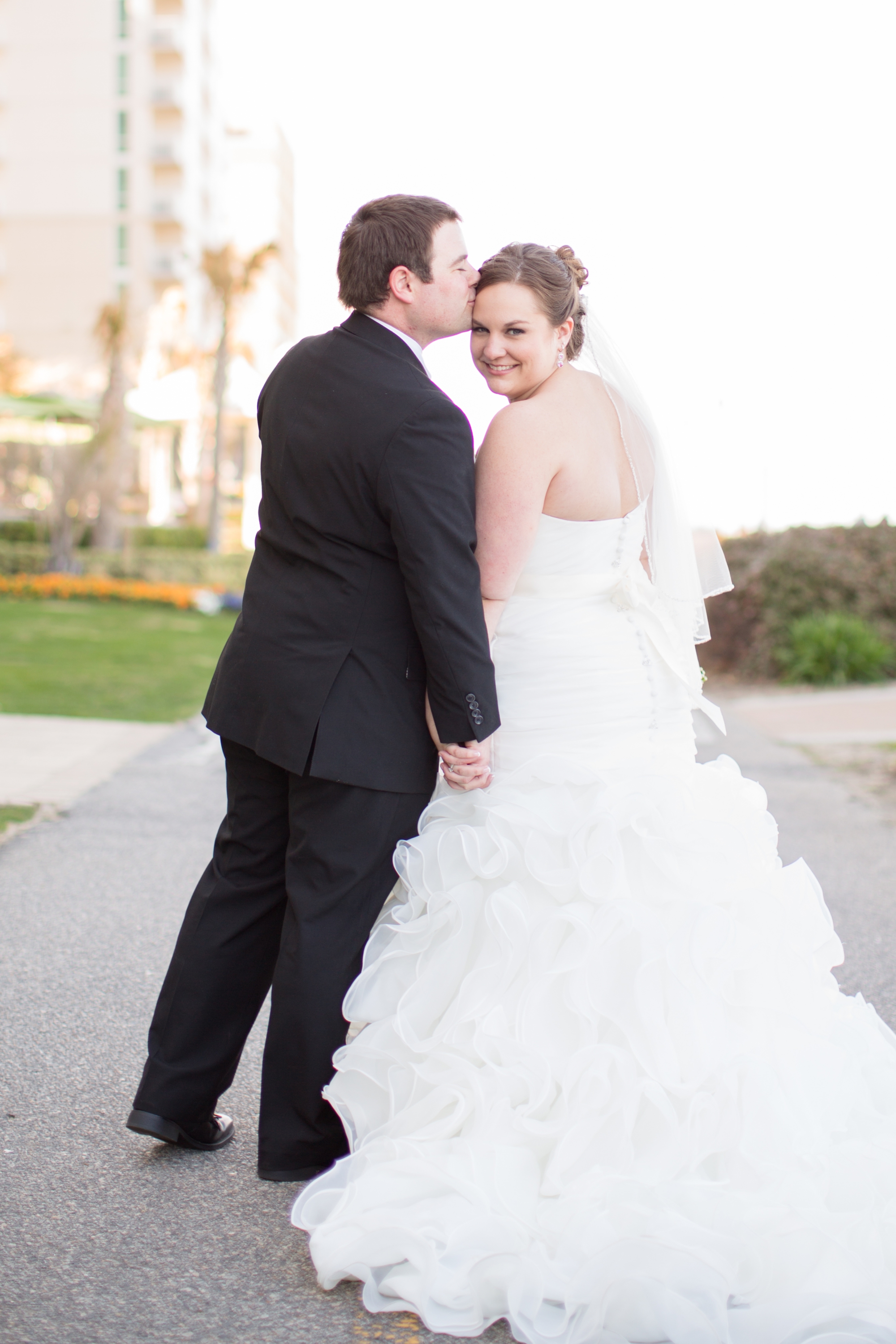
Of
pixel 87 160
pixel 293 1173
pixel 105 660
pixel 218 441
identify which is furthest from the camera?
pixel 87 160

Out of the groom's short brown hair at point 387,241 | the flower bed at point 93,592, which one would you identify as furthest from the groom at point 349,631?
the flower bed at point 93,592

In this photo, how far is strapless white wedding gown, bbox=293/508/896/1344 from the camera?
2.27 m

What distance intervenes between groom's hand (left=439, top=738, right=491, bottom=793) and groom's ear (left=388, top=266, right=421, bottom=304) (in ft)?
3.32

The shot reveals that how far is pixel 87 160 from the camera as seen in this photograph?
5709cm

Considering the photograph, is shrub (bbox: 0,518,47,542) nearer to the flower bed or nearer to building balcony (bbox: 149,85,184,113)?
the flower bed

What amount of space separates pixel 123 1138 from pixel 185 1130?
0.21 meters

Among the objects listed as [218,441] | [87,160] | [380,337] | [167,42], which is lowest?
[380,337]

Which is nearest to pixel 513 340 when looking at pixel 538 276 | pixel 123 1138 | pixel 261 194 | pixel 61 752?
pixel 538 276

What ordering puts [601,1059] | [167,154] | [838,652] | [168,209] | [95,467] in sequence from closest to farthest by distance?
[601,1059] → [838,652] → [95,467] → [167,154] → [168,209]

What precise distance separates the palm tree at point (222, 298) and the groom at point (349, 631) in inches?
905

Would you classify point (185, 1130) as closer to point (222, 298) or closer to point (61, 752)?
point (61, 752)

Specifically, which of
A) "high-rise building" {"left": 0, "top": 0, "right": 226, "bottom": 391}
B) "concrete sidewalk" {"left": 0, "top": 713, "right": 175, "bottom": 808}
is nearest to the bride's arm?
"concrete sidewalk" {"left": 0, "top": 713, "right": 175, "bottom": 808}

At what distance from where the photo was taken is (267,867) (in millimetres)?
2961

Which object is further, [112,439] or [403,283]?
[112,439]
